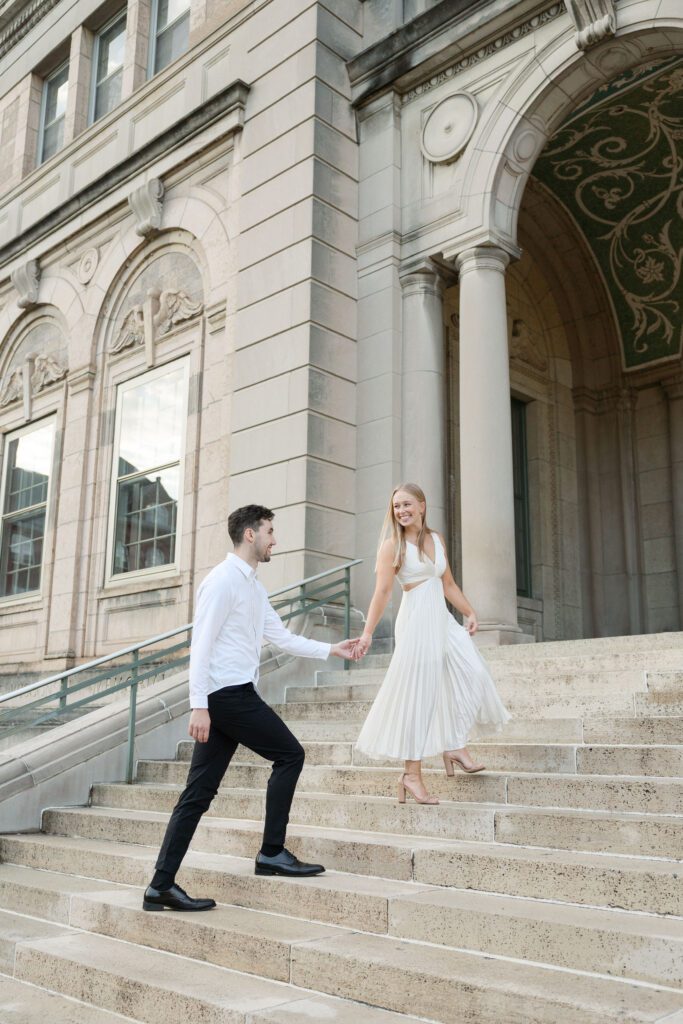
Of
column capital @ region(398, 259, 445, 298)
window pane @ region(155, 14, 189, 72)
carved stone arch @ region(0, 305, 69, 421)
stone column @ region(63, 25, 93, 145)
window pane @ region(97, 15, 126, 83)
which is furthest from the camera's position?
stone column @ region(63, 25, 93, 145)

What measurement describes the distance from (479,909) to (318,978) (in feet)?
2.22

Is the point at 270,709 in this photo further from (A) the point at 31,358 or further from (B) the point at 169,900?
(A) the point at 31,358

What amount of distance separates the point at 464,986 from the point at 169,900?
175 centimetres

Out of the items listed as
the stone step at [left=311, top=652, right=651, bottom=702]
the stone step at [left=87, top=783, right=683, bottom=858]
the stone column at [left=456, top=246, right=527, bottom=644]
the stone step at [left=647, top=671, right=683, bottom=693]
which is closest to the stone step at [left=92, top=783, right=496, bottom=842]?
the stone step at [left=87, top=783, right=683, bottom=858]

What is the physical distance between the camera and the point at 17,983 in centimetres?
446

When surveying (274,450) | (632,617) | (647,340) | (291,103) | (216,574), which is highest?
(291,103)

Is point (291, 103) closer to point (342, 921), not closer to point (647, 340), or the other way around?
point (647, 340)

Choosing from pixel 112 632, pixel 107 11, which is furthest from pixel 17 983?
pixel 107 11

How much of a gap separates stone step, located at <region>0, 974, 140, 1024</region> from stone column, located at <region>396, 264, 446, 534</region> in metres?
6.60

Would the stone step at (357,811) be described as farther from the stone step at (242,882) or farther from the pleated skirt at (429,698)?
the stone step at (242,882)

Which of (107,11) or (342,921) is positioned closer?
(342,921)

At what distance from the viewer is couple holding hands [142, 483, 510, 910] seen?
461 cm

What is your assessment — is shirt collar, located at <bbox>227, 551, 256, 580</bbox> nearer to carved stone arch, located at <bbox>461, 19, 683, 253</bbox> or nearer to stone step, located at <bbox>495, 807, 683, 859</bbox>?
stone step, located at <bbox>495, 807, 683, 859</bbox>

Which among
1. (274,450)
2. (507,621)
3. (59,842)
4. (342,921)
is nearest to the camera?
(342,921)
